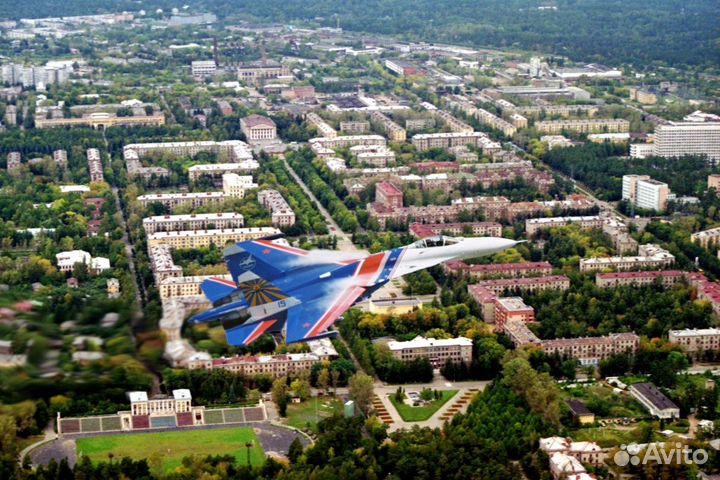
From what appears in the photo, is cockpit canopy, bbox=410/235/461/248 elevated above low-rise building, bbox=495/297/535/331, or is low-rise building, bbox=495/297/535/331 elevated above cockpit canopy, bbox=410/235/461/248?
cockpit canopy, bbox=410/235/461/248

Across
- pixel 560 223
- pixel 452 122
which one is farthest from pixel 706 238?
pixel 452 122

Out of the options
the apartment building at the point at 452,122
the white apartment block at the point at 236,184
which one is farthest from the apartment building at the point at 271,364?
the apartment building at the point at 452,122

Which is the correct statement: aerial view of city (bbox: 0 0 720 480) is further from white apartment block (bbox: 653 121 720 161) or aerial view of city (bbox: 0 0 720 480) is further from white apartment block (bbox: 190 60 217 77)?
white apartment block (bbox: 190 60 217 77)

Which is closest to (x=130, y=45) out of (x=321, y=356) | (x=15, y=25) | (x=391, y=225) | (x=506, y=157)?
(x=15, y=25)

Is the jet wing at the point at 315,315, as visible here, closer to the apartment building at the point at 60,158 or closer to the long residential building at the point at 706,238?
the long residential building at the point at 706,238

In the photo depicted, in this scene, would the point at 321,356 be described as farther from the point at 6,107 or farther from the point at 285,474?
the point at 6,107

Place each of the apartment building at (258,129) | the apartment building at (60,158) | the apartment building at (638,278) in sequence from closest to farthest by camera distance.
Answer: the apartment building at (638,278) < the apartment building at (60,158) < the apartment building at (258,129)

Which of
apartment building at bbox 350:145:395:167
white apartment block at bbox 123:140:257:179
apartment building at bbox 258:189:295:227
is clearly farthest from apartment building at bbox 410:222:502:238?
white apartment block at bbox 123:140:257:179
